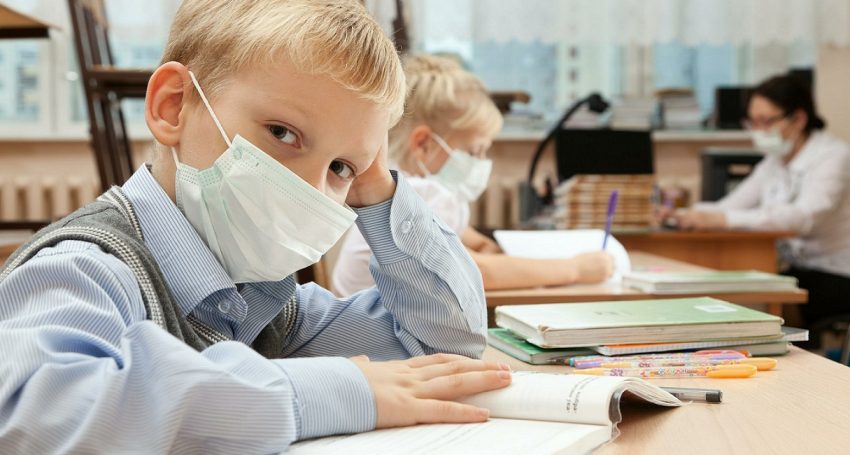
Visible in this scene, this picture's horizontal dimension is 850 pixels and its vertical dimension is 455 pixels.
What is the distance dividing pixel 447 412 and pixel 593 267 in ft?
3.89

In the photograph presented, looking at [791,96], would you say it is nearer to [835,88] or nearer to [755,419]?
[835,88]

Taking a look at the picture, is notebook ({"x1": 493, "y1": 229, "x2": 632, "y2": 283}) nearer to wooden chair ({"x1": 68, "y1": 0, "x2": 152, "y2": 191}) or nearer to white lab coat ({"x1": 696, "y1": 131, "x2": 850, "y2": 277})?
wooden chair ({"x1": 68, "y1": 0, "x2": 152, "y2": 191})

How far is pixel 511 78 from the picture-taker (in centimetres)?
486

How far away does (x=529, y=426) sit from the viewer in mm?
758

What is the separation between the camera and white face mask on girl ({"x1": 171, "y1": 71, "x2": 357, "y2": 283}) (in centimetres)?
88

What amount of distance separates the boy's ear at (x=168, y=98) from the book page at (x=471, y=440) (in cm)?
37

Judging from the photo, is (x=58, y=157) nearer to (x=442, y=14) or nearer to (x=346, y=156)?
(x=442, y=14)

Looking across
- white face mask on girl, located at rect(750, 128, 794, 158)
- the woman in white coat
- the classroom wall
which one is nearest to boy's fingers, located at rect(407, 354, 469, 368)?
the woman in white coat

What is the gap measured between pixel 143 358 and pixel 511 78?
4344 mm

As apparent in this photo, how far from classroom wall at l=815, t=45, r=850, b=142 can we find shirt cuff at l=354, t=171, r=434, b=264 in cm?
410

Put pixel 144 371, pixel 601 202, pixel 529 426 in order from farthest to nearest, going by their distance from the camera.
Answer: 1. pixel 601 202
2. pixel 529 426
3. pixel 144 371

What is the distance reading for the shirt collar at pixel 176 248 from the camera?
839 mm

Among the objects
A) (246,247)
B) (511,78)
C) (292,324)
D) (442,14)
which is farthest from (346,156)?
(511,78)

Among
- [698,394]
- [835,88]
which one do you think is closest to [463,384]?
[698,394]
